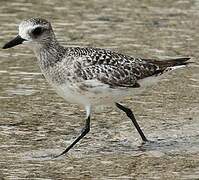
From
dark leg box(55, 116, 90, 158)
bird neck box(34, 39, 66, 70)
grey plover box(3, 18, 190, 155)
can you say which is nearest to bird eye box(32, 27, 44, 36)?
grey plover box(3, 18, 190, 155)

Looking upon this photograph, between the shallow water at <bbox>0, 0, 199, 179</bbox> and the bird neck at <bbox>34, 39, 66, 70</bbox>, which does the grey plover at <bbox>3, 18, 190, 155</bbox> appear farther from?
the shallow water at <bbox>0, 0, 199, 179</bbox>

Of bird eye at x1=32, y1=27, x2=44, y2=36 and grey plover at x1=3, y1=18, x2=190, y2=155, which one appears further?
bird eye at x1=32, y1=27, x2=44, y2=36

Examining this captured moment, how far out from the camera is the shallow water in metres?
10.0

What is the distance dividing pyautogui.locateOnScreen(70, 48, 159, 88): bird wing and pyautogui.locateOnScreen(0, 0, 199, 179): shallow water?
814 millimetres

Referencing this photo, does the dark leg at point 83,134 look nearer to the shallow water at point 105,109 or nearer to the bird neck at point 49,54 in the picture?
the shallow water at point 105,109

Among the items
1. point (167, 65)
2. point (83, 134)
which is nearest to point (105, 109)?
point (167, 65)

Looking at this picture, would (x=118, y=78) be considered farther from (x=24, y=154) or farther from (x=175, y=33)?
(x=175, y=33)

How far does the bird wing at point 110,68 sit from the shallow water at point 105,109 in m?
0.81

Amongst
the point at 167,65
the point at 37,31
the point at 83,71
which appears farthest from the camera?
the point at 167,65

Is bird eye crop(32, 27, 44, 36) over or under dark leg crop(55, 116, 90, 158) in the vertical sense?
over

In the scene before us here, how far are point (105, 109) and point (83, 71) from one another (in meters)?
1.89

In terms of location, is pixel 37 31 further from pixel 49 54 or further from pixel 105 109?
pixel 105 109

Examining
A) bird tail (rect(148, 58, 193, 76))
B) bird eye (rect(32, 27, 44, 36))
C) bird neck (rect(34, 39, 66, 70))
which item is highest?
bird eye (rect(32, 27, 44, 36))

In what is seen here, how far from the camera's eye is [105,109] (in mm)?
12242
